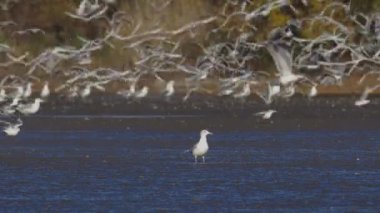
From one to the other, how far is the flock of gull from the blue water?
14880 mm

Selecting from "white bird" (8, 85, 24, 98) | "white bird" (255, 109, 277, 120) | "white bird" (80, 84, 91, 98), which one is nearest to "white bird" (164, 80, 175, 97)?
"white bird" (80, 84, 91, 98)

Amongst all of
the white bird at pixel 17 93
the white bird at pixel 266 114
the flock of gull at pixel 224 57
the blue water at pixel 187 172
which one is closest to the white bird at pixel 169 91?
the flock of gull at pixel 224 57

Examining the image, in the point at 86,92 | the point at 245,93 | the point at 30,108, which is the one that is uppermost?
the point at 86,92

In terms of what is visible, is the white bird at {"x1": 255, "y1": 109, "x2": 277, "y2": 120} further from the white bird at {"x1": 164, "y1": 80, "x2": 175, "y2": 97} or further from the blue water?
the white bird at {"x1": 164, "y1": 80, "x2": 175, "y2": 97}

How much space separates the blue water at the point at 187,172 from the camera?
22.0 metres

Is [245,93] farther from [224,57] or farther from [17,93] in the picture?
[17,93]

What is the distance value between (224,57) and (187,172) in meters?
28.4

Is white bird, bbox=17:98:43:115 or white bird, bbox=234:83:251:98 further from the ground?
white bird, bbox=234:83:251:98

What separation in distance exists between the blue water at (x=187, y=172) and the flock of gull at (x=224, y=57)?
14.9 m

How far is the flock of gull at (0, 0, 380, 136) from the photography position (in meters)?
51.8

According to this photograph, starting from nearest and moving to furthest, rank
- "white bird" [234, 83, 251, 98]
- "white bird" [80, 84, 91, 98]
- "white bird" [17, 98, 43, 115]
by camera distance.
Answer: "white bird" [17, 98, 43, 115] → "white bird" [234, 83, 251, 98] → "white bird" [80, 84, 91, 98]

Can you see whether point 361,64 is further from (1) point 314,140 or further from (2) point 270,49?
(1) point 314,140

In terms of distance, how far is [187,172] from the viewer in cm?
2639

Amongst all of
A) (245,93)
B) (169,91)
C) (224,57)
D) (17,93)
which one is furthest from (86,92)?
(224,57)
